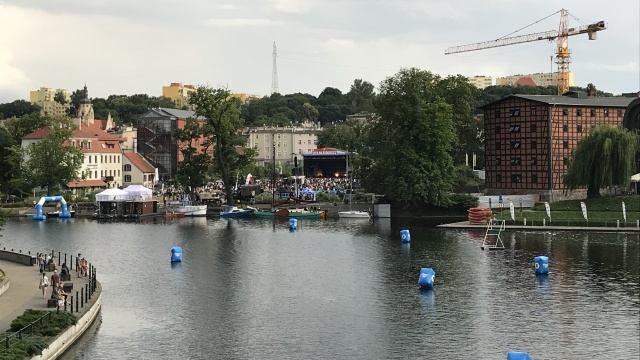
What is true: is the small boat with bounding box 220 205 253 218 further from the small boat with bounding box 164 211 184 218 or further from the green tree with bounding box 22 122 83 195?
the green tree with bounding box 22 122 83 195

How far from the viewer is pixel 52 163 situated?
417 feet

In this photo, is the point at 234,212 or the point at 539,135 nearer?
the point at 539,135

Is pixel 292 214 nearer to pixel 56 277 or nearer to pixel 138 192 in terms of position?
pixel 138 192

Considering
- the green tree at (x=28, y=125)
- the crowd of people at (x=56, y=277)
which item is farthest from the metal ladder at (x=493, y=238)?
the green tree at (x=28, y=125)

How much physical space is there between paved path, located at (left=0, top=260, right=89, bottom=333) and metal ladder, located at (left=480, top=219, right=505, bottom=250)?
121ft

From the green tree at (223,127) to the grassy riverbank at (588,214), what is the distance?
43.3 m

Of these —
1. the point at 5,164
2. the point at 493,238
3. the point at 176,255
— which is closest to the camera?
the point at 176,255

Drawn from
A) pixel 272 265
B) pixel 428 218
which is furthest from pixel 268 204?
pixel 272 265

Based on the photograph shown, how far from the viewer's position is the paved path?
42.1m

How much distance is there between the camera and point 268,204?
128750 millimetres

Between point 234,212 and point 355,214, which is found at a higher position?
point 234,212

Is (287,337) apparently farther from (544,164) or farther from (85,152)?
(85,152)

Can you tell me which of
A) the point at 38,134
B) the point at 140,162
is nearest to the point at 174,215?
the point at 38,134

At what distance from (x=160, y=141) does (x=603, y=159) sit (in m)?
95.3
